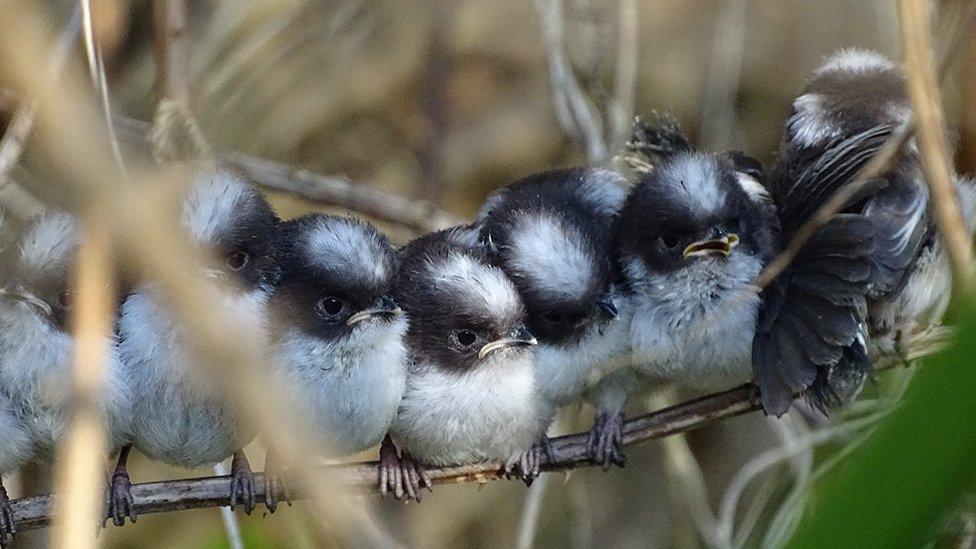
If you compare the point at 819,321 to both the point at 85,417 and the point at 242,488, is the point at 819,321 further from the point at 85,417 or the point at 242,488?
the point at 85,417

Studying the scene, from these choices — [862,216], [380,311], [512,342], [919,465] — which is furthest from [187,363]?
[919,465]

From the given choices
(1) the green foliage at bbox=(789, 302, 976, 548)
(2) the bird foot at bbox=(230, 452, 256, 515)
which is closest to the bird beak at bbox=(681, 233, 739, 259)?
(2) the bird foot at bbox=(230, 452, 256, 515)

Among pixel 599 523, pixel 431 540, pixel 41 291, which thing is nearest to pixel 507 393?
pixel 41 291

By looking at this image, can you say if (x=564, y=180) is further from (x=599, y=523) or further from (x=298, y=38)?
(x=599, y=523)

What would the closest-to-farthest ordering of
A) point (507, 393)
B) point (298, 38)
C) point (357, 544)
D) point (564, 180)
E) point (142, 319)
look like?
point (357, 544) → point (142, 319) → point (507, 393) → point (564, 180) → point (298, 38)

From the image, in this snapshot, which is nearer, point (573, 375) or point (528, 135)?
point (573, 375)

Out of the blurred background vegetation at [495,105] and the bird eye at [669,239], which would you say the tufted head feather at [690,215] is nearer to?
the bird eye at [669,239]

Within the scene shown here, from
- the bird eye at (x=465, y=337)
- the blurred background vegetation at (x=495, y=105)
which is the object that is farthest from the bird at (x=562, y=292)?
the blurred background vegetation at (x=495, y=105)
